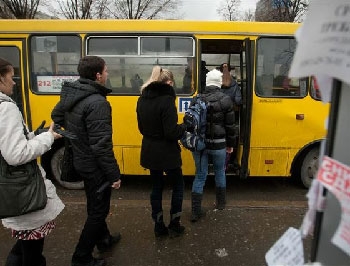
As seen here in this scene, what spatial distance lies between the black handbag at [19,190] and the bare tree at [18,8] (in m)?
19.5

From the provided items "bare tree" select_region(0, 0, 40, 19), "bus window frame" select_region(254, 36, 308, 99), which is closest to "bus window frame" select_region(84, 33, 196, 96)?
"bus window frame" select_region(254, 36, 308, 99)

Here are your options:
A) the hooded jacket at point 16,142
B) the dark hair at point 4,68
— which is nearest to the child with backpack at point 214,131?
the hooded jacket at point 16,142

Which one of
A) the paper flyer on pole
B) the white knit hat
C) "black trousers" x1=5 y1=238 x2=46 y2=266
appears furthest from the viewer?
the white knit hat

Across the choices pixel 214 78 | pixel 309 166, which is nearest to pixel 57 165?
pixel 214 78

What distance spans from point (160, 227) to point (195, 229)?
1.53 ft

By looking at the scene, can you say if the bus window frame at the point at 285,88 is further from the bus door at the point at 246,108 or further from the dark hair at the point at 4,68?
the dark hair at the point at 4,68

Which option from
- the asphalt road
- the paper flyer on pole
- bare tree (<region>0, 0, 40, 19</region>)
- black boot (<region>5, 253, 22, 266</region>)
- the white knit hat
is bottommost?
the asphalt road

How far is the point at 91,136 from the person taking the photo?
2.73m

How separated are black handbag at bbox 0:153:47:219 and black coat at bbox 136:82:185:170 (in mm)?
1225

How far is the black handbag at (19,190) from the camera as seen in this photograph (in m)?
2.27

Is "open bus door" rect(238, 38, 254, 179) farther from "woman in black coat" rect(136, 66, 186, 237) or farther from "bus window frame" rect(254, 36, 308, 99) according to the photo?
"woman in black coat" rect(136, 66, 186, 237)

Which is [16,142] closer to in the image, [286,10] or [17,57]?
[17,57]

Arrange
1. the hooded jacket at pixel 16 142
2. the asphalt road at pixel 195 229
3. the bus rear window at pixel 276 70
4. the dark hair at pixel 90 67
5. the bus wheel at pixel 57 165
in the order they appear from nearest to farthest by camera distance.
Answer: the hooded jacket at pixel 16 142, the dark hair at pixel 90 67, the asphalt road at pixel 195 229, the bus rear window at pixel 276 70, the bus wheel at pixel 57 165

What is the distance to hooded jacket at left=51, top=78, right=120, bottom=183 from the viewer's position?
271cm
